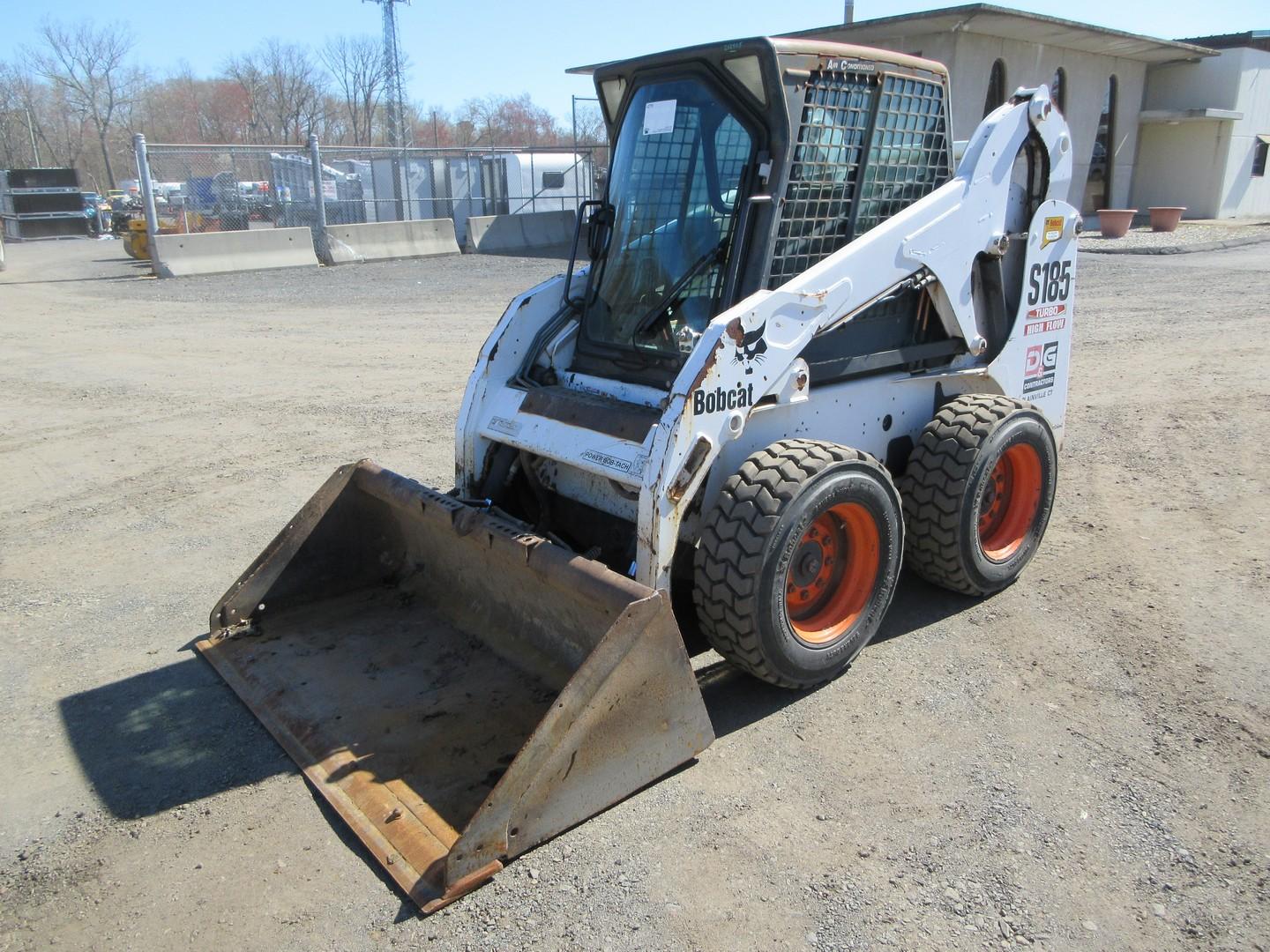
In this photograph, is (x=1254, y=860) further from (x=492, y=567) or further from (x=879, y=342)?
(x=492, y=567)

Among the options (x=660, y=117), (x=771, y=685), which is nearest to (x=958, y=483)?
(x=771, y=685)

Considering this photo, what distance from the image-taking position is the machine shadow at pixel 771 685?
12.4 feet

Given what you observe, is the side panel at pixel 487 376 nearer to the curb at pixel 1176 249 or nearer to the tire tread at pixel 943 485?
the tire tread at pixel 943 485

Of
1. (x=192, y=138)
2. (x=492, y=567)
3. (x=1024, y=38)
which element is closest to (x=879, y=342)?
(x=492, y=567)

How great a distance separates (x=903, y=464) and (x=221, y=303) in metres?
13.1

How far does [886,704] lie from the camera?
12.6ft

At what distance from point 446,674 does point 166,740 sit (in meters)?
1.05

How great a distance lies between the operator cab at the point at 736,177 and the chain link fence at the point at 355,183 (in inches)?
637

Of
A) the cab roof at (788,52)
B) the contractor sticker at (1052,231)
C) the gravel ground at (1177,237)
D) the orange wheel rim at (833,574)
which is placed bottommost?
the orange wheel rim at (833,574)

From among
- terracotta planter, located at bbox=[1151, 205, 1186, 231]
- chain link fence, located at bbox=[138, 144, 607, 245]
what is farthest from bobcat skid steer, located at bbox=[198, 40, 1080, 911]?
terracotta planter, located at bbox=[1151, 205, 1186, 231]

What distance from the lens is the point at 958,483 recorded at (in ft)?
14.4

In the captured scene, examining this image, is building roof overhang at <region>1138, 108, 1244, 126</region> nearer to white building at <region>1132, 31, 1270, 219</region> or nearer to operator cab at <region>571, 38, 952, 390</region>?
white building at <region>1132, 31, 1270, 219</region>

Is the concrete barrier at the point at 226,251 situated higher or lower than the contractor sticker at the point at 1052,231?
lower

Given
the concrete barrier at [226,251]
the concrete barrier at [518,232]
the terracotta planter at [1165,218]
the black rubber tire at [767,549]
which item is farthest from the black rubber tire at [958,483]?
the terracotta planter at [1165,218]
